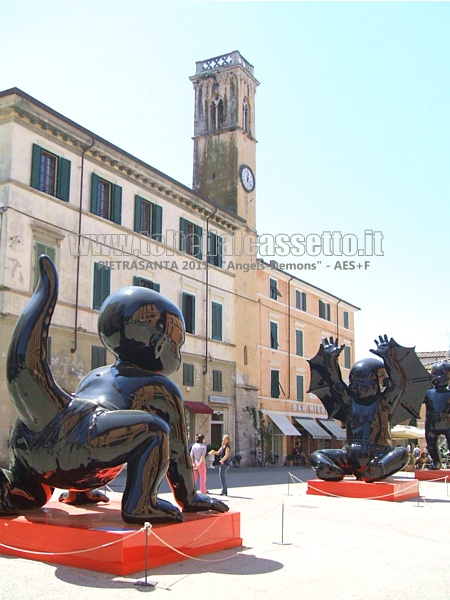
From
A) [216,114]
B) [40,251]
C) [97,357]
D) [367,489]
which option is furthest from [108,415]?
[216,114]

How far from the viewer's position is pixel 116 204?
78.4 feet

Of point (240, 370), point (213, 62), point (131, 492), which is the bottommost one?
point (131, 492)

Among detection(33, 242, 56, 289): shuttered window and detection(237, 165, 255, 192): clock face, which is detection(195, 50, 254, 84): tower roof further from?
detection(33, 242, 56, 289): shuttered window

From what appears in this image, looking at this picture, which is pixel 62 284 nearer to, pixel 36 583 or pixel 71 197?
pixel 71 197

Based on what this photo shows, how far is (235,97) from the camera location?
3319 centimetres

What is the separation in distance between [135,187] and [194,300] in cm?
518

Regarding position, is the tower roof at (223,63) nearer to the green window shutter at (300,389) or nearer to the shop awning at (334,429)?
the green window shutter at (300,389)

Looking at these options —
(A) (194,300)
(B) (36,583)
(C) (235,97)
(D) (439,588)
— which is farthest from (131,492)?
(C) (235,97)

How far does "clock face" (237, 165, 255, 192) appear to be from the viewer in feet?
107

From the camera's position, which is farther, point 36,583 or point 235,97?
point 235,97

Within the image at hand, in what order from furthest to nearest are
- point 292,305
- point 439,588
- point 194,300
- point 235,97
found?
point 292,305
point 235,97
point 194,300
point 439,588

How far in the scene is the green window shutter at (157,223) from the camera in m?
25.9

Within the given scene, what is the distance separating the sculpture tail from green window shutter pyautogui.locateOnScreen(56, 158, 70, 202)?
1648 cm

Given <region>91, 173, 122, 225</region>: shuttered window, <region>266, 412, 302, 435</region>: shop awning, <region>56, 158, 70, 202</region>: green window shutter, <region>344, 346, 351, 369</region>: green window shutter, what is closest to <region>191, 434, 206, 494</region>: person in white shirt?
<region>56, 158, 70, 202</region>: green window shutter
